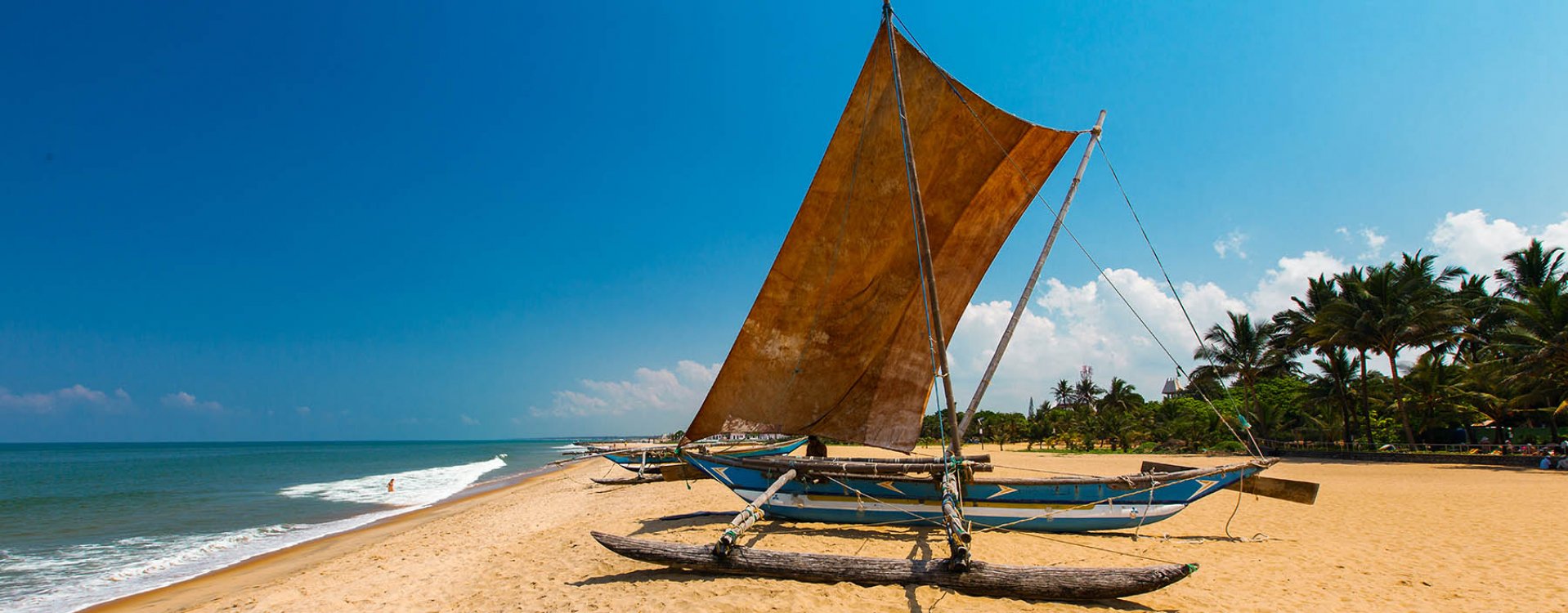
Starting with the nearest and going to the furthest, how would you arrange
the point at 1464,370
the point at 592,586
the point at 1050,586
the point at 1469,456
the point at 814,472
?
the point at 1050,586, the point at 592,586, the point at 814,472, the point at 1469,456, the point at 1464,370

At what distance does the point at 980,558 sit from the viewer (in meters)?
8.37

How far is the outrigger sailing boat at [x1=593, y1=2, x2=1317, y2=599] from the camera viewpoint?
923 cm

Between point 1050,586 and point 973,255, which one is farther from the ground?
point 973,255

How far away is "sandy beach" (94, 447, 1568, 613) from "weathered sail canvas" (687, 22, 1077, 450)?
1869 millimetres

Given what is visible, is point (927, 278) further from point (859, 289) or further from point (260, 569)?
point (260, 569)

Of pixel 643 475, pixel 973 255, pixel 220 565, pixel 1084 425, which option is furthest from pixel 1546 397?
pixel 220 565

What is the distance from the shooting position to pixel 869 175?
10164 millimetres

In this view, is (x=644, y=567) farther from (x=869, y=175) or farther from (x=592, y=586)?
(x=869, y=175)

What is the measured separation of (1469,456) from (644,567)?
3045 cm

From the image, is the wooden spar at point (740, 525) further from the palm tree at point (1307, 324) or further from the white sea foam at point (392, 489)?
the palm tree at point (1307, 324)

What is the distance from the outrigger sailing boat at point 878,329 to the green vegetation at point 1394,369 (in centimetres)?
1373

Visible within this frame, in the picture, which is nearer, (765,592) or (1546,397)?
(765,592)

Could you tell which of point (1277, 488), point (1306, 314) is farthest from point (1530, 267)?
point (1277, 488)

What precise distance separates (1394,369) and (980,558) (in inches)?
1173
